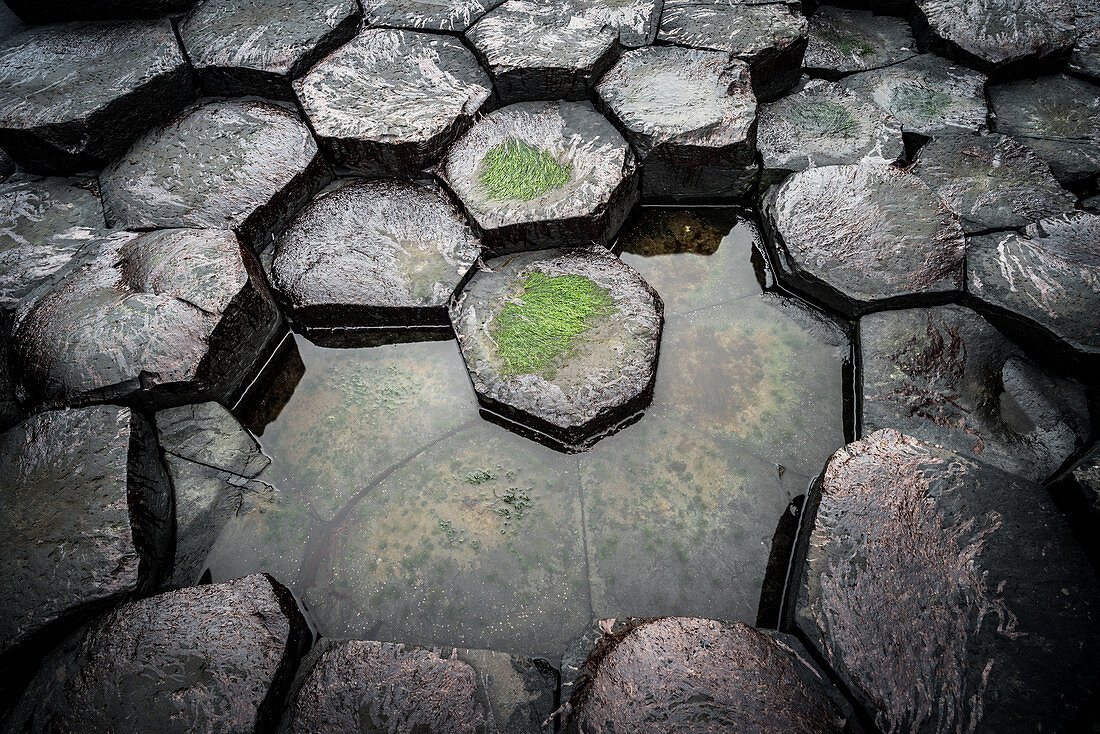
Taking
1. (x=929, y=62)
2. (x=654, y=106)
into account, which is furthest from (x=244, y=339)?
(x=929, y=62)

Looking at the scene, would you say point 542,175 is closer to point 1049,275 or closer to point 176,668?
point 1049,275

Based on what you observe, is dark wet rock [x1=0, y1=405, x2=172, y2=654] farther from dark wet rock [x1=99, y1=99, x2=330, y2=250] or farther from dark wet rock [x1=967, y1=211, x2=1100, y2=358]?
dark wet rock [x1=967, y1=211, x2=1100, y2=358]

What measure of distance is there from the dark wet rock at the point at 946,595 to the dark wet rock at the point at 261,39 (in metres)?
3.06

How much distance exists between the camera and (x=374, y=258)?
251 centimetres

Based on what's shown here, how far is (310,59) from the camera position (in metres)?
2.94

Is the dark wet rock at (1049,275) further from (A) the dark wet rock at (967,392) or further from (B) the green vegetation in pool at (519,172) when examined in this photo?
(B) the green vegetation in pool at (519,172)

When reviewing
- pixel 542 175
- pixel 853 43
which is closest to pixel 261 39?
pixel 542 175

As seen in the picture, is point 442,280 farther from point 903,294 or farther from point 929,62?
point 929,62

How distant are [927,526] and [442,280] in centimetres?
193

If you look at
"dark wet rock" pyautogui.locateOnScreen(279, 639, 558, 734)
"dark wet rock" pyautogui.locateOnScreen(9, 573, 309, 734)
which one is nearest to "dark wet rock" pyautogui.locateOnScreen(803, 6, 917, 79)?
"dark wet rock" pyautogui.locateOnScreen(279, 639, 558, 734)

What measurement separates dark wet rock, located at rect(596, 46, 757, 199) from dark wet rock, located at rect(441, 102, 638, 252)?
0.37 ft

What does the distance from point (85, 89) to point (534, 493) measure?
2802 mm

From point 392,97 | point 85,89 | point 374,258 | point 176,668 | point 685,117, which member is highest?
point 85,89

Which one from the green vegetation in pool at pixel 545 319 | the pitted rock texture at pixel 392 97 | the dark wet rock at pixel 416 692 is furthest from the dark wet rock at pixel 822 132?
the dark wet rock at pixel 416 692
